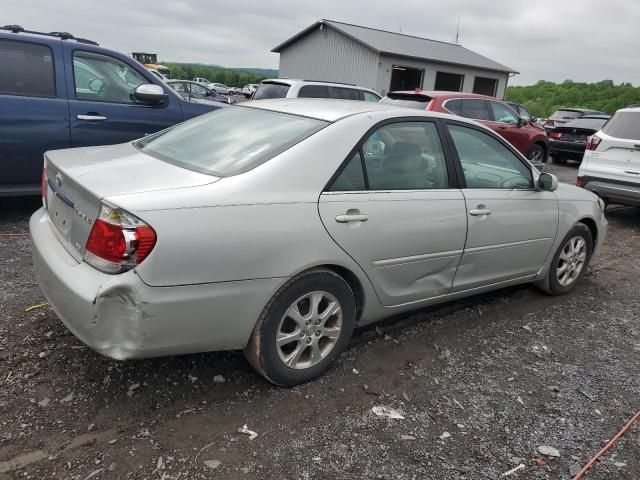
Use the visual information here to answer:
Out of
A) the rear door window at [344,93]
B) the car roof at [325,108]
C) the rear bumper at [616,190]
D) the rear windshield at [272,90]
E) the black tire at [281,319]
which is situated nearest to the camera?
the black tire at [281,319]

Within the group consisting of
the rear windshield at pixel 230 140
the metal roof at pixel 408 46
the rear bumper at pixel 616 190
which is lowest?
the rear bumper at pixel 616 190

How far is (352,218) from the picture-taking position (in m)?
2.90

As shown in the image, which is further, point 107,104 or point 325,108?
point 107,104

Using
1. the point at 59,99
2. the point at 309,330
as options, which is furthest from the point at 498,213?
the point at 59,99

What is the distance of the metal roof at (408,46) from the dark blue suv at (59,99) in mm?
19659

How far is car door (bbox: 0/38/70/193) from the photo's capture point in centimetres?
507

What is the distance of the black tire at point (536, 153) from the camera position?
40.9 feet

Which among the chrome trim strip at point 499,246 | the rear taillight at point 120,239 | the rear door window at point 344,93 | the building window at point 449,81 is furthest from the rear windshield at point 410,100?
the building window at point 449,81

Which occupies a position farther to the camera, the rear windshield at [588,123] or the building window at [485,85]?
the building window at [485,85]

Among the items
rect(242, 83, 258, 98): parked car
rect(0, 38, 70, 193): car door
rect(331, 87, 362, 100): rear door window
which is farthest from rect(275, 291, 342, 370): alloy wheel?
rect(242, 83, 258, 98): parked car

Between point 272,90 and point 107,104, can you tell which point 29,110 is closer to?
point 107,104

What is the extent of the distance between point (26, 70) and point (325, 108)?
350 cm

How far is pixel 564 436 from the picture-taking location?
9.20 feet

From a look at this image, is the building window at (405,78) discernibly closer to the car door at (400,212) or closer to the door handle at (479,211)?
the door handle at (479,211)
